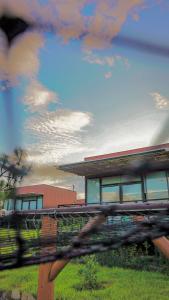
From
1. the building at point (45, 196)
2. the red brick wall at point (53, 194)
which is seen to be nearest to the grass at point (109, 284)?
the building at point (45, 196)

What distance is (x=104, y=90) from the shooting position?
159cm

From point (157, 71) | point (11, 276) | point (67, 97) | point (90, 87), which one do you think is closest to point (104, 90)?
point (90, 87)

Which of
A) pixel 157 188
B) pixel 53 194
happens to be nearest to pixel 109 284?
pixel 157 188

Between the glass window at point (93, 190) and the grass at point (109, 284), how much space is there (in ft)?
17.8

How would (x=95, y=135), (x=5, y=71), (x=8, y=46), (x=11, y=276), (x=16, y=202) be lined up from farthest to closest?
(x=11, y=276), (x=95, y=135), (x=5, y=71), (x=8, y=46), (x=16, y=202)

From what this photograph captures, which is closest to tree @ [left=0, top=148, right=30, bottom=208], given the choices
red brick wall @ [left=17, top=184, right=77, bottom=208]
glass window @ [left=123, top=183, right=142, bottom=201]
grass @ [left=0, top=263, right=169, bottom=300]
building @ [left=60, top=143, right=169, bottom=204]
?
grass @ [left=0, top=263, right=169, bottom=300]

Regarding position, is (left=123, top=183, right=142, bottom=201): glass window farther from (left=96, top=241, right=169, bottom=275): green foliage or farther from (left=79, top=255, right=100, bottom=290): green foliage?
(left=79, top=255, right=100, bottom=290): green foliage

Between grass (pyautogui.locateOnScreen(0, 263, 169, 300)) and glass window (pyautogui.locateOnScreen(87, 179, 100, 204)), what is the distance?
17.8 ft

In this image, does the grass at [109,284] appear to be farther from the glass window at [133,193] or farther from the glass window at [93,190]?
the glass window at [93,190]

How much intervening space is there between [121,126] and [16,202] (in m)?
0.94

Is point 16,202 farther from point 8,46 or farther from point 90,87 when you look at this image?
A: point 90,87

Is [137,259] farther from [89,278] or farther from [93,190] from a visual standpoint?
[93,190]

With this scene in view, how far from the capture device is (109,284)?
5102mm

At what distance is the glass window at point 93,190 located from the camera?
38.8 feet
